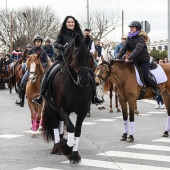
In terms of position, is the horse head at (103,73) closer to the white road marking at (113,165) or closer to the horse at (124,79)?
the horse at (124,79)

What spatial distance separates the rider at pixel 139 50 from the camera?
11666 mm

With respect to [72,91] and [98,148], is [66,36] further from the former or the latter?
[98,148]

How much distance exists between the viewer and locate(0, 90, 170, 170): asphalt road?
9070 millimetres

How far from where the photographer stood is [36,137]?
12.5 metres

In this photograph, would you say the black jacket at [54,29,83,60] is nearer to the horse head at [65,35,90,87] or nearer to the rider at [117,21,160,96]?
the horse head at [65,35,90,87]

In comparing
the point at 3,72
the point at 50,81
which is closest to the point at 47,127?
the point at 50,81

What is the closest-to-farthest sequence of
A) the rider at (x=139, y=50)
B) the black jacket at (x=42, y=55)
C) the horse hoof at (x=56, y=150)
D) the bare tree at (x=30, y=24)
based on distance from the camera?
1. the horse hoof at (x=56, y=150)
2. the rider at (x=139, y=50)
3. the black jacket at (x=42, y=55)
4. the bare tree at (x=30, y=24)

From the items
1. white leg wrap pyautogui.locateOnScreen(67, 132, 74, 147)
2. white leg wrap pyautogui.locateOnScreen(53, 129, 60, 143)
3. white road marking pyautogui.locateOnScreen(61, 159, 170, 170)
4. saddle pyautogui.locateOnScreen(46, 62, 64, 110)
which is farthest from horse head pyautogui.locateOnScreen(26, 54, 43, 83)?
white road marking pyautogui.locateOnScreen(61, 159, 170, 170)

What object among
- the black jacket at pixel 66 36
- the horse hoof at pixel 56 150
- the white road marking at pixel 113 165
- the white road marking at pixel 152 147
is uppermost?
the black jacket at pixel 66 36

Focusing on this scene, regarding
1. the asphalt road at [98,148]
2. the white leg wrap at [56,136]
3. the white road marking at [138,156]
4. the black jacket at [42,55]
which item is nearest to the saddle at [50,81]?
the white leg wrap at [56,136]

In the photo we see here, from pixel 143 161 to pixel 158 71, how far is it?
12.4ft

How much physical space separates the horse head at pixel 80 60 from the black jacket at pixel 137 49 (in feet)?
9.83

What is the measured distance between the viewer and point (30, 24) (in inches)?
3022

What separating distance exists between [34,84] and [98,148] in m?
2.75
